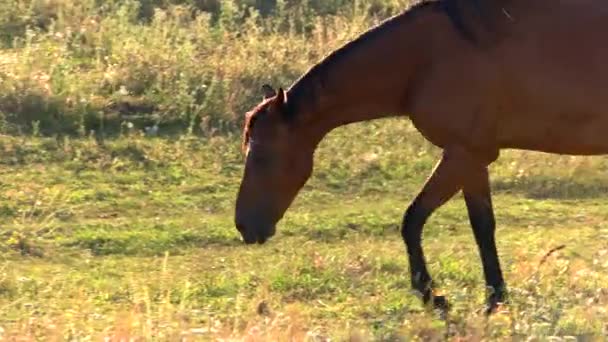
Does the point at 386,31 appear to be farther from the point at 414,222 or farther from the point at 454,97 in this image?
the point at 414,222

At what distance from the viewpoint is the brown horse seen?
6555mm

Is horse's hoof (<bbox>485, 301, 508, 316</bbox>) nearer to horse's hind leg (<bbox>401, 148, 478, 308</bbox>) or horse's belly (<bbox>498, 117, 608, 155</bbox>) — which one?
horse's hind leg (<bbox>401, 148, 478, 308</bbox>)

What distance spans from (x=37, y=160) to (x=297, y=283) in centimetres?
369

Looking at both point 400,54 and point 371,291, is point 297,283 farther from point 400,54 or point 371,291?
point 400,54

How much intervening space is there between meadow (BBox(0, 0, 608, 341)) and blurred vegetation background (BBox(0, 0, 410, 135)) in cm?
2

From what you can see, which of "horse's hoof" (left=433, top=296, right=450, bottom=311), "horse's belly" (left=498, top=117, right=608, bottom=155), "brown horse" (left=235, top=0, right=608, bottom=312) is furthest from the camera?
"horse's belly" (left=498, top=117, right=608, bottom=155)

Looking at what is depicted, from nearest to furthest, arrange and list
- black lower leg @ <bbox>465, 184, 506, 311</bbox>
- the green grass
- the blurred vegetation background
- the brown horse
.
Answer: the green grass < the brown horse < black lower leg @ <bbox>465, 184, 506, 311</bbox> < the blurred vegetation background

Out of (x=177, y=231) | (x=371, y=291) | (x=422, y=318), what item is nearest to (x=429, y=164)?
(x=177, y=231)

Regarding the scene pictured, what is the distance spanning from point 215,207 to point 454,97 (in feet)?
10.6

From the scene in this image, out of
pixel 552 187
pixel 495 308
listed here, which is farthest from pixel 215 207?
pixel 495 308

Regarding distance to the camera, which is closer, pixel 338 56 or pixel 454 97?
pixel 454 97

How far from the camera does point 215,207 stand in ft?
30.5

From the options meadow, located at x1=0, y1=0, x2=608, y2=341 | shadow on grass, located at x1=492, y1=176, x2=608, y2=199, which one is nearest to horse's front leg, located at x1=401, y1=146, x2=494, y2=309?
meadow, located at x1=0, y1=0, x2=608, y2=341

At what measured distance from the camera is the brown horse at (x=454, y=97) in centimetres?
655
